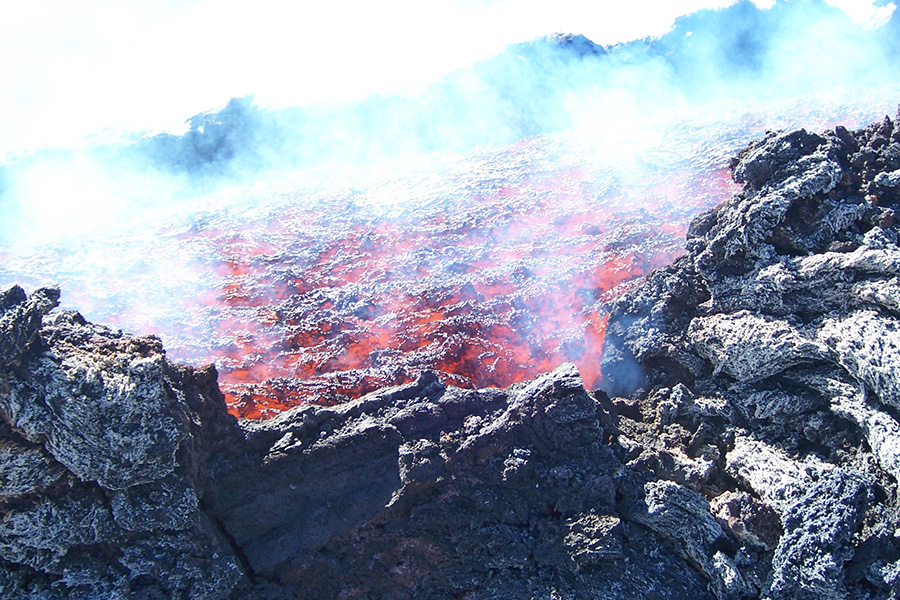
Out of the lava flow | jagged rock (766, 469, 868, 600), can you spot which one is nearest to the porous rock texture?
jagged rock (766, 469, 868, 600)

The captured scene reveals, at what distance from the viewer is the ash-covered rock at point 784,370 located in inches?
142

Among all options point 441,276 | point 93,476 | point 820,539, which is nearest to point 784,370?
point 820,539

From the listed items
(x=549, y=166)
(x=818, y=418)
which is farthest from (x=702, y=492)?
(x=549, y=166)

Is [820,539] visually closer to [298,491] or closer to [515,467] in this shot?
[515,467]

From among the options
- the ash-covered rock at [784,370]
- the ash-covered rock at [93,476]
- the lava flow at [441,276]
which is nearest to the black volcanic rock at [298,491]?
the ash-covered rock at [93,476]

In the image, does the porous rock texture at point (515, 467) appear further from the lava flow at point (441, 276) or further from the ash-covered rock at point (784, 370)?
the lava flow at point (441, 276)

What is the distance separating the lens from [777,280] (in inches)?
188

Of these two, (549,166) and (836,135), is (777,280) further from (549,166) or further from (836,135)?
(549,166)

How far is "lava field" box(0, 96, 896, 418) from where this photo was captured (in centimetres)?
676

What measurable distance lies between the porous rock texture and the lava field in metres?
1.76

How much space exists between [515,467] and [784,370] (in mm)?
2250

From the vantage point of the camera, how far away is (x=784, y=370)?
4.52 meters

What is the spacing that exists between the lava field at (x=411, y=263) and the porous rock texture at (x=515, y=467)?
1763 millimetres

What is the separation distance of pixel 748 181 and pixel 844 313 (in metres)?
1.79
